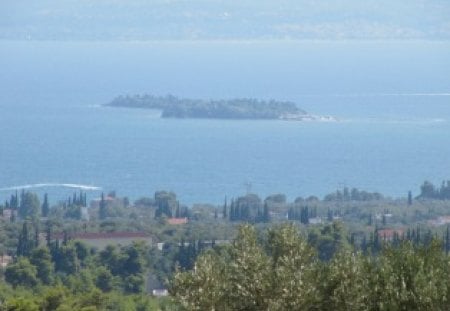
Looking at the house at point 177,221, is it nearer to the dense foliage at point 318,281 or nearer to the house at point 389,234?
the house at point 389,234

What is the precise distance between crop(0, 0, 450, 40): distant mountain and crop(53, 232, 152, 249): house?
10275 centimetres

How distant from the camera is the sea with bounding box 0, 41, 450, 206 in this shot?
5922cm

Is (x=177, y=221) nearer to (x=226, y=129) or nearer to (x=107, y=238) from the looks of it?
(x=107, y=238)

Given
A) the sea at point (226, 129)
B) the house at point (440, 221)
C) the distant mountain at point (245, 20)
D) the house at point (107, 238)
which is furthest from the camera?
the distant mountain at point (245, 20)

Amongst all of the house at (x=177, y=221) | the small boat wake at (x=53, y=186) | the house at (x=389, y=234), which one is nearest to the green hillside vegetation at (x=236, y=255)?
the house at (x=389, y=234)

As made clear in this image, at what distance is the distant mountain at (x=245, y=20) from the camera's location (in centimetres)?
13500

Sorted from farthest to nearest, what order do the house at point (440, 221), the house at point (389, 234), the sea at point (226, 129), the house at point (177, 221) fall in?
the sea at point (226, 129), the house at point (440, 221), the house at point (177, 221), the house at point (389, 234)

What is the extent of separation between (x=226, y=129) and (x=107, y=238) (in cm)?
4840

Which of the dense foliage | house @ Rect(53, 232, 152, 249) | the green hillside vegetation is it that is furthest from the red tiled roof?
the dense foliage

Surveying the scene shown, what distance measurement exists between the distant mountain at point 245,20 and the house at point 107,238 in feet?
337

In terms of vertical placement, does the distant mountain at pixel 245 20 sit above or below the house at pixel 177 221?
above

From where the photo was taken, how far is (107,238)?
1240 inches

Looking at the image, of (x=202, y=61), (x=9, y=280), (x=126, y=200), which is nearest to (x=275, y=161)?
(x=126, y=200)

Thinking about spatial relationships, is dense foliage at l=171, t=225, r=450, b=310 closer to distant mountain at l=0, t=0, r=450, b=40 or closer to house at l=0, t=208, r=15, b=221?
house at l=0, t=208, r=15, b=221
